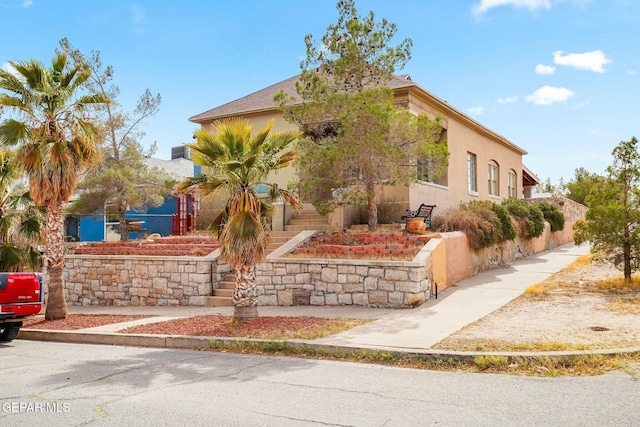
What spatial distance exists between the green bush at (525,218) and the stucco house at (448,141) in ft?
7.67

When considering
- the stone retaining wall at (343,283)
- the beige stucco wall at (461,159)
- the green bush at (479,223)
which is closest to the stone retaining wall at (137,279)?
the stone retaining wall at (343,283)

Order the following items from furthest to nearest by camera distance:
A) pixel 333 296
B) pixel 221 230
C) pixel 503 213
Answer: pixel 503 213
pixel 333 296
pixel 221 230

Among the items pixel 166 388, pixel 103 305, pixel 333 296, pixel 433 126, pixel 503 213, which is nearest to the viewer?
pixel 166 388

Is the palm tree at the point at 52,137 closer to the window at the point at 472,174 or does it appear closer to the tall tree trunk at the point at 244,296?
the tall tree trunk at the point at 244,296

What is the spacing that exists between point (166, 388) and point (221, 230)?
4799 mm

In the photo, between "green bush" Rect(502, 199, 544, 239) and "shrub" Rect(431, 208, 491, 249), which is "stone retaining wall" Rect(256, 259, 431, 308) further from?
"green bush" Rect(502, 199, 544, 239)

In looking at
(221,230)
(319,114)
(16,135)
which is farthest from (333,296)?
(16,135)

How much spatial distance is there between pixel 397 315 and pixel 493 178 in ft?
60.9

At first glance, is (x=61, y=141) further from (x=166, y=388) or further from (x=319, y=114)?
(x=166, y=388)

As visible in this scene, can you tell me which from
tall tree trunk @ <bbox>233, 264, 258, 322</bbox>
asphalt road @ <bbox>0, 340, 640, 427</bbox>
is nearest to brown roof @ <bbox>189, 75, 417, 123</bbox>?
tall tree trunk @ <bbox>233, 264, 258, 322</bbox>

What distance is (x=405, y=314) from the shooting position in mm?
10852

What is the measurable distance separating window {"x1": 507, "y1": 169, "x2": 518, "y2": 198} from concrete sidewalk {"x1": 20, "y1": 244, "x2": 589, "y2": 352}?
13.9 m

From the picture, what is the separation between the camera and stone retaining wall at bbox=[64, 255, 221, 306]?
579 inches

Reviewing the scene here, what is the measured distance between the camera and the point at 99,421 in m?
5.14
